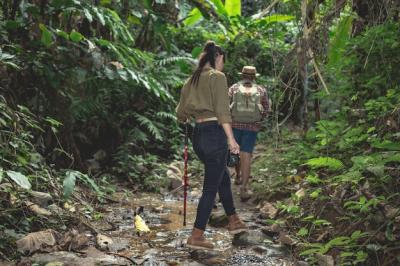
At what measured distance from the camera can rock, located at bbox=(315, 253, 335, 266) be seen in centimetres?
361

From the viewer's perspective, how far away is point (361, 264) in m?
3.38

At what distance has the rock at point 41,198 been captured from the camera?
14.8ft

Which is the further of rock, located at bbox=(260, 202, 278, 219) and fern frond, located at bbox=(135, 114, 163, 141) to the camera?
fern frond, located at bbox=(135, 114, 163, 141)

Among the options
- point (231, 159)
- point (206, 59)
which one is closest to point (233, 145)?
point (231, 159)

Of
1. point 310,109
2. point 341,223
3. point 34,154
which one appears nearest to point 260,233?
point 341,223

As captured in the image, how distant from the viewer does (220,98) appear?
4.21m

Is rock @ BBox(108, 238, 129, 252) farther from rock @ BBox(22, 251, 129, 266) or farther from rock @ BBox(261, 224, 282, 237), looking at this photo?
rock @ BBox(261, 224, 282, 237)

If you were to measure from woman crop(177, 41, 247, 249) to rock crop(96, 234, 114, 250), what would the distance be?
761mm

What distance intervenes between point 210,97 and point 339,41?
7.17ft

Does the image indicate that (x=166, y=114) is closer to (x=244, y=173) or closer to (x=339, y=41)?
(x=244, y=173)

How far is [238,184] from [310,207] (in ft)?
9.66

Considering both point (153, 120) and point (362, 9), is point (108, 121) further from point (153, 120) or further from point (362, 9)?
point (362, 9)

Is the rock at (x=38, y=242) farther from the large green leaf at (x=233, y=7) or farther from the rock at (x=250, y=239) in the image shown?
the large green leaf at (x=233, y=7)

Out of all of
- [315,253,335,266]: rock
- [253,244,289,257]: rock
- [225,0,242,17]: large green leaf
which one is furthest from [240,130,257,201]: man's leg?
[225,0,242,17]: large green leaf
